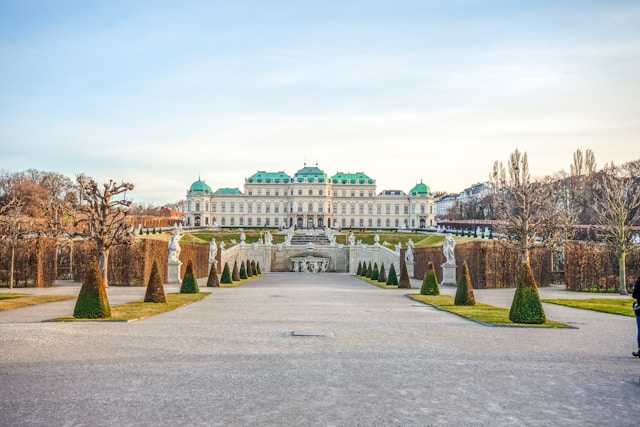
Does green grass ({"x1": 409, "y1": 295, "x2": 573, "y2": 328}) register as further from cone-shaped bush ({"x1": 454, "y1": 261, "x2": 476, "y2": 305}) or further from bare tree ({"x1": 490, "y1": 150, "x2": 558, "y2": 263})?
bare tree ({"x1": 490, "y1": 150, "x2": 558, "y2": 263})

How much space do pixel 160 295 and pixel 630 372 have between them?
12.2 metres

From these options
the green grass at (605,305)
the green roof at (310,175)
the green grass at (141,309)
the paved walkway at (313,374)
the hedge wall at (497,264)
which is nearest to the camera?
the paved walkway at (313,374)

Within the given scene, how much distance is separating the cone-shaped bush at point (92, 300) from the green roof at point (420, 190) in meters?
110

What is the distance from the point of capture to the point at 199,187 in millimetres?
120375

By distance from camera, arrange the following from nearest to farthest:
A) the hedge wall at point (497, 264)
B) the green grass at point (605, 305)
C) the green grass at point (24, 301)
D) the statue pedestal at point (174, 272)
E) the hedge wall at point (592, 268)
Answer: the green grass at point (24, 301)
the green grass at point (605, 305)
the hedge wall at point (592, 268)
the hedge wall at point (497, 264)
the statue pedestal at point (174, 272)

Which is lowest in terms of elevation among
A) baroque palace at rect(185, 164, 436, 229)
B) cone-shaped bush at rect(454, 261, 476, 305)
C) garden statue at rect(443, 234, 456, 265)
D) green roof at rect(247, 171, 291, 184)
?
cone-shaped bush at rect(454, 261, 476, 305)

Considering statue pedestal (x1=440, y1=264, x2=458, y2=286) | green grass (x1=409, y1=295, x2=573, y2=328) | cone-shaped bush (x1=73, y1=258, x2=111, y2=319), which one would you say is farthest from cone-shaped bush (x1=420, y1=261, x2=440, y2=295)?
cone-shaped bush (x1=73, y1=258, x2=111, y2=319)

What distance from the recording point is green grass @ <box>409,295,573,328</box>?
11.9m

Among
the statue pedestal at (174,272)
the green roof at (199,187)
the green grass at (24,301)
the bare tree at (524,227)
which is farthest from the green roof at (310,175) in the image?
the green grass at (24,301)

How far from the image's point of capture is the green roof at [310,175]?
392ft

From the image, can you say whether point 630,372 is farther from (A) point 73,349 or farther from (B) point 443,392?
(A) point 73,349

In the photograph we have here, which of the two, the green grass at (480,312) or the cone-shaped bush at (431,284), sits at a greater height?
the cone-shaped bush at (431,284)

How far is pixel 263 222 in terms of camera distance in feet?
398

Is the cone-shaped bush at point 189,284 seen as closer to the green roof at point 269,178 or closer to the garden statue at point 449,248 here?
the garden statue at point 449,248
